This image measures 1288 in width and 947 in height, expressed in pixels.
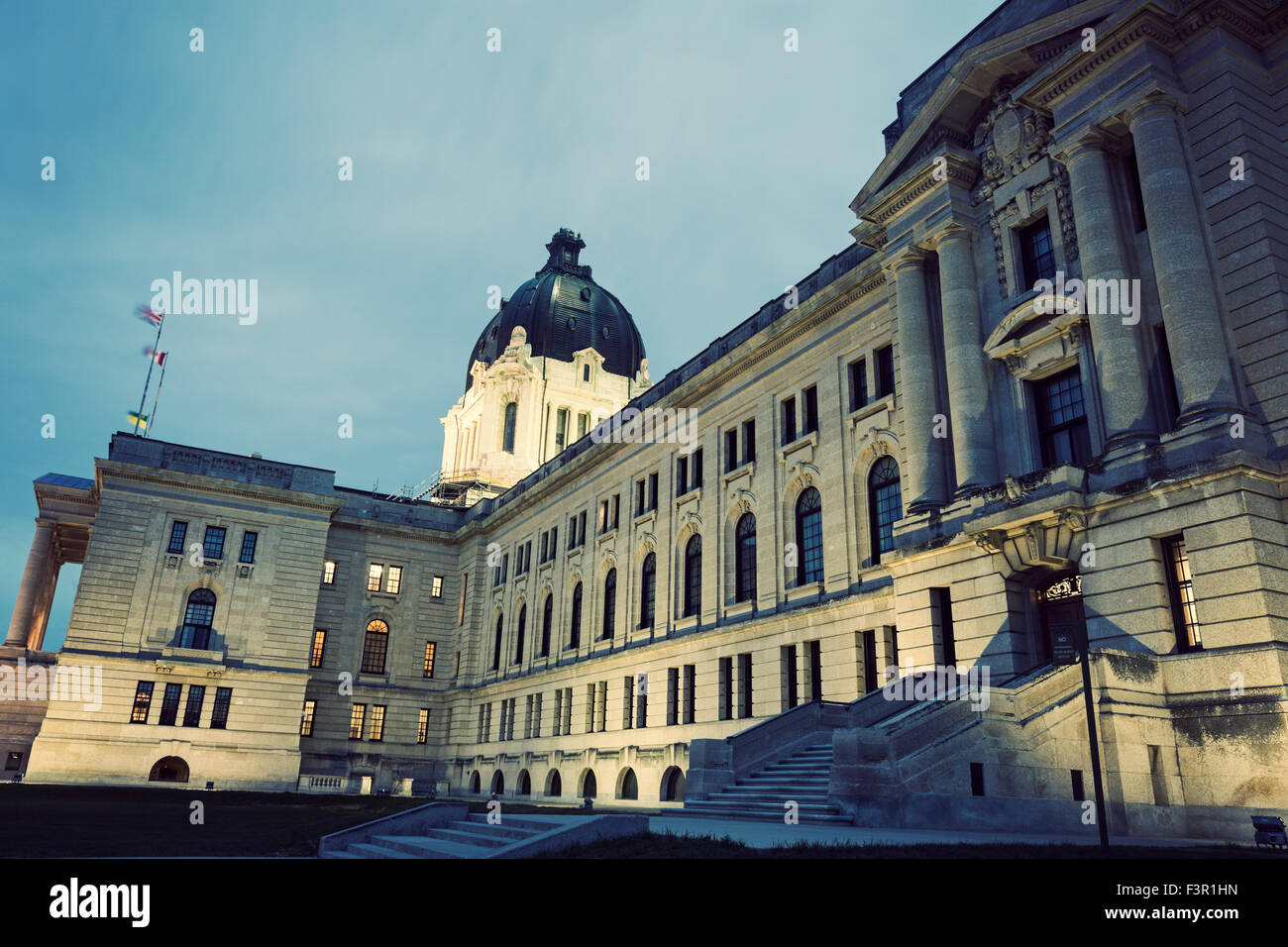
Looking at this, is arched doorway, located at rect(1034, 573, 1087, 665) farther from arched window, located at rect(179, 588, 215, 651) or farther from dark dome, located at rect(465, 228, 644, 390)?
dark dome, located at rect(465, 228, 644, 390)

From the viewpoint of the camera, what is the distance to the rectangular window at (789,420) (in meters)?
37.0

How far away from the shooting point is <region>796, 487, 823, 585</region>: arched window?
33969mm

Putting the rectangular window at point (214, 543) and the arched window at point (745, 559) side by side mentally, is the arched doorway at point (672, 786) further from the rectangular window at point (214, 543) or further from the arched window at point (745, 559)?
the rectangular window at point (214, 543)

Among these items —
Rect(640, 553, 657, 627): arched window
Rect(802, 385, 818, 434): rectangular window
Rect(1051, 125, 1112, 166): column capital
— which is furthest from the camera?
Rect(640, 553, 657, 627): arched window

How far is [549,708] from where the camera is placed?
5225 cm

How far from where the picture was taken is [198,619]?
5766 cm

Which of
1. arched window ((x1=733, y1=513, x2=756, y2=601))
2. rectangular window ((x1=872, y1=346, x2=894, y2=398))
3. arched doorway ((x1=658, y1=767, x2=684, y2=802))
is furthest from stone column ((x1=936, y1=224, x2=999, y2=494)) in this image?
arched doorway ((x1=658, y1=767, x2=684, y2=802))

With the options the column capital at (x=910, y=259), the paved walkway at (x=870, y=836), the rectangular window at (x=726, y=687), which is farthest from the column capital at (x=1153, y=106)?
the rectangular window at (x=726, y=687)

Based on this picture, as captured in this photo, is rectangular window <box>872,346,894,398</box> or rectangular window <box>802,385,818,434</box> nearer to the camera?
rectangular window <box>872,346,894,398</box>

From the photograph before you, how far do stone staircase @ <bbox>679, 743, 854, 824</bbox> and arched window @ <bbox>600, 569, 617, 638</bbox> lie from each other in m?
25.3

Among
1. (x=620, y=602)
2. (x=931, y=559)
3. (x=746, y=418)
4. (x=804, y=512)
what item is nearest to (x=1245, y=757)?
(x=931, y=559)

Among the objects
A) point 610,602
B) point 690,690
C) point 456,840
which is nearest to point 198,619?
point 610,602

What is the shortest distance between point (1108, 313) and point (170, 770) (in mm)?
57365

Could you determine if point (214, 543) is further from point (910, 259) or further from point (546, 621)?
point (910, 259)
